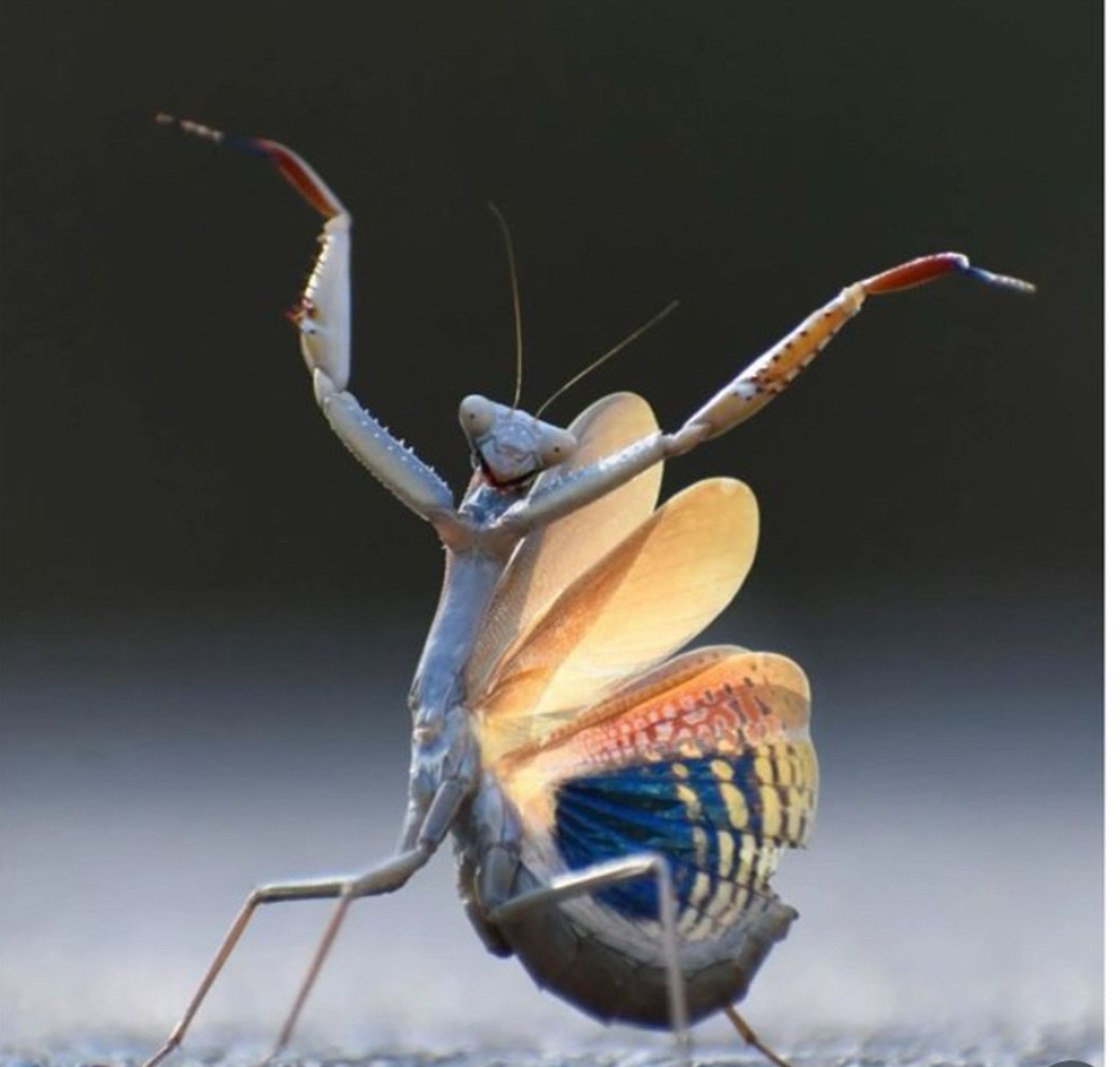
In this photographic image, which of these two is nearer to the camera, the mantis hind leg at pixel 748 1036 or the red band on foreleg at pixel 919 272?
the red band on foreleg at pixel 919 272

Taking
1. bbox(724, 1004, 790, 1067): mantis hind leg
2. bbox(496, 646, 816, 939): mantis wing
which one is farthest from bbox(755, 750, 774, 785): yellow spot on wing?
bbox(724, 1004, 790, 1067): mantis hind leg

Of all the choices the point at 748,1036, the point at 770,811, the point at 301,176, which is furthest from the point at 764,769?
the point at 301,176

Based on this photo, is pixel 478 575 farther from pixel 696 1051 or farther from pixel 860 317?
pixel 860 317

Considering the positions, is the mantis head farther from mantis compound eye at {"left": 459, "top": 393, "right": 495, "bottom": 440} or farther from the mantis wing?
the mantis wing

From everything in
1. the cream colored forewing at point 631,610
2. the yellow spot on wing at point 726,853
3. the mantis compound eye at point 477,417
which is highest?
the mantis compound eye at point 477,417

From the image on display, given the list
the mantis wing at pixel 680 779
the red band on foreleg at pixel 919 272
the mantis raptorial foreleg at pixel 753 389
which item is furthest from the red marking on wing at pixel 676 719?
the red band on foreleg at pixel 919 272

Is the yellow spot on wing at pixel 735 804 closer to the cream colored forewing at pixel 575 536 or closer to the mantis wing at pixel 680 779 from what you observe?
the mantis wing at pixel 680 779

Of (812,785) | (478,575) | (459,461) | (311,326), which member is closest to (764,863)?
(812,785)

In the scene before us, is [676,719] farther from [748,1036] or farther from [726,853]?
[748,1036]
